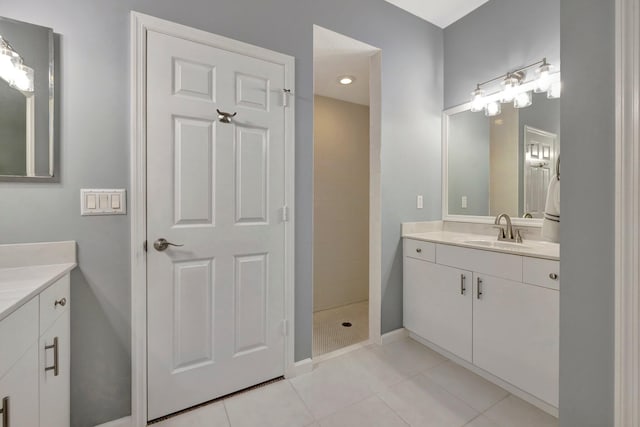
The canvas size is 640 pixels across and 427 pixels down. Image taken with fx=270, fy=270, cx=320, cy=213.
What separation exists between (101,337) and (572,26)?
2.19 metres

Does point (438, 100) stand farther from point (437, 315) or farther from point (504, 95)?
point (437, 315)

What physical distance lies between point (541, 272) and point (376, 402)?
116 centimetres

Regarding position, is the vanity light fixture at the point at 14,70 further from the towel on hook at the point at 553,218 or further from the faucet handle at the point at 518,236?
the faucet handle at the point at 518,236

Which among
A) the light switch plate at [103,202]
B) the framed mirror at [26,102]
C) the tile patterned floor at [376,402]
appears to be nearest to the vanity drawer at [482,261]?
the tile patterned floor at [376,402]

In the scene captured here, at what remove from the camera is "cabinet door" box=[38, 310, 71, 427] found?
97 centimetres

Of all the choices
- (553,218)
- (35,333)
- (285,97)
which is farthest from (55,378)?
(553,218)

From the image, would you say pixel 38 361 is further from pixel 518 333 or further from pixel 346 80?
pixel 346 80

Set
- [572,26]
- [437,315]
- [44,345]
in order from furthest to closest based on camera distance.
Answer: [437,315]
[44,345]
[572,26]

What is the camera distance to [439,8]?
226cm

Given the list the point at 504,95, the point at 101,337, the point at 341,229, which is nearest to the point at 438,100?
the point at 504,95

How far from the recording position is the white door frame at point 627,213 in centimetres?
66

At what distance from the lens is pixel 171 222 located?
4.68 ft

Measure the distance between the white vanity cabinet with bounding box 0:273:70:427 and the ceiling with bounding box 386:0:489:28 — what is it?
2843 mm

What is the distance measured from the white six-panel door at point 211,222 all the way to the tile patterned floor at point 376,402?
13cm
